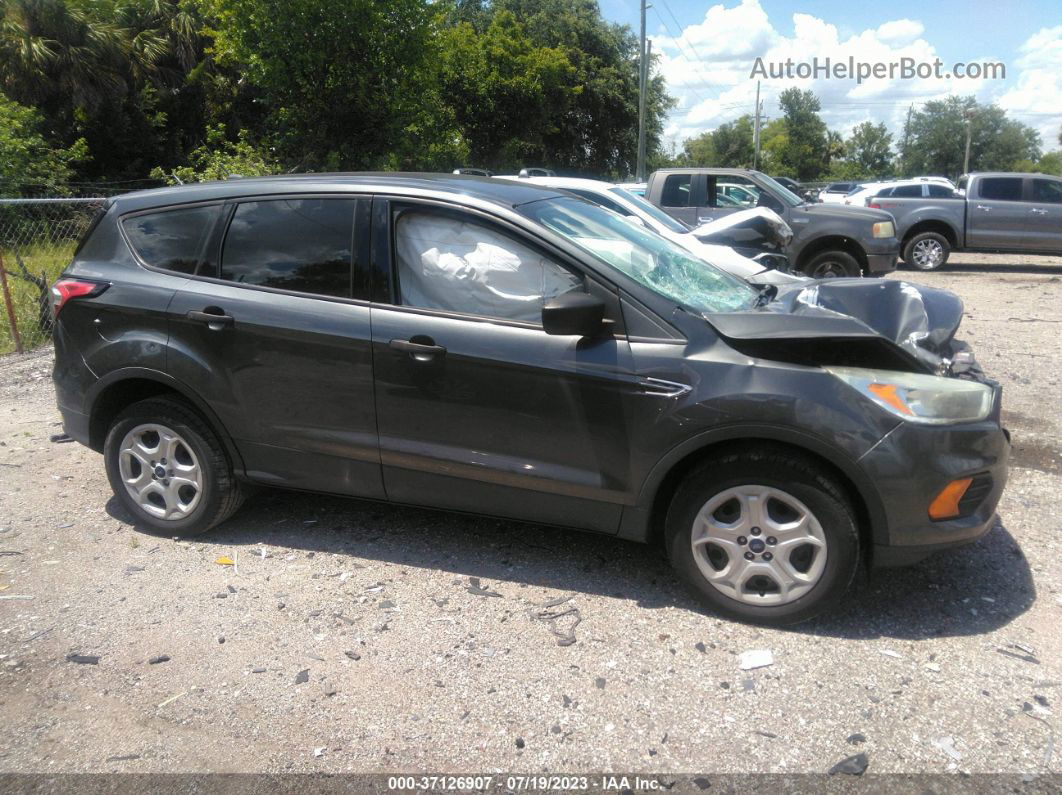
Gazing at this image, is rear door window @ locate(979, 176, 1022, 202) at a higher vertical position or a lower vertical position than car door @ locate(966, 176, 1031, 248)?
higher

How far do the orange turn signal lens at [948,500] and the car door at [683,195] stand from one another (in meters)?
8.77

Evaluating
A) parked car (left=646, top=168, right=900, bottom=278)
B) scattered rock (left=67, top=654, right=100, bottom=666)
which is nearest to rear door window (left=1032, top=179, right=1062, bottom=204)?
parked car (left=646, top=168, right=900, bottom=278)

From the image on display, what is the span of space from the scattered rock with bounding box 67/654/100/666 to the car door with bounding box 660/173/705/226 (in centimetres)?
965

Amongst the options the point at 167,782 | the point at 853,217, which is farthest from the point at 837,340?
the point at 853,217

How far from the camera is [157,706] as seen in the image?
10.3 ft

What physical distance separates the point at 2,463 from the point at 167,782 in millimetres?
3832

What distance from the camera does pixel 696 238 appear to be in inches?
317

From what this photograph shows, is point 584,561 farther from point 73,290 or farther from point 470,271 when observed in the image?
point 73,290

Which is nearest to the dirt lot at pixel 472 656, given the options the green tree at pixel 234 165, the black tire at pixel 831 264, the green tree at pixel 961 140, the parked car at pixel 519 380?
the parked car at pixel 519 380

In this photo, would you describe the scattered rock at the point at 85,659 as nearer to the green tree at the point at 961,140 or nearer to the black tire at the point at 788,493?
the black tire at the point at 788,493

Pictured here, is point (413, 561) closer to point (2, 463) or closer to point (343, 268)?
point (343, 268)

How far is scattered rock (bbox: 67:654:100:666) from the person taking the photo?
11.2ft

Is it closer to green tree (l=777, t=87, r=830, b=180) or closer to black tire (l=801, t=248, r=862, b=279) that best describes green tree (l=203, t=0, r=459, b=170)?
black tire (l=801, t=248, r=862, b=279)

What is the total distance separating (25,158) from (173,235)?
13.0 meters
